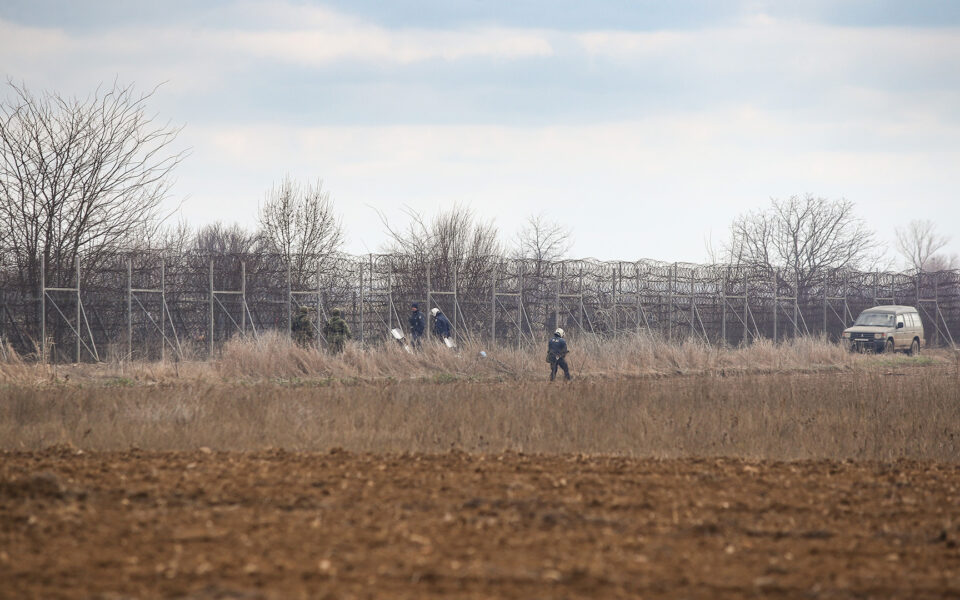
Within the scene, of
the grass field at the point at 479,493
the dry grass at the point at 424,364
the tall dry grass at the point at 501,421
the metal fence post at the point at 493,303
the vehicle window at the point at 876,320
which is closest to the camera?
the grass field at the point at 479,493

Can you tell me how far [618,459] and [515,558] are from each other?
433cm

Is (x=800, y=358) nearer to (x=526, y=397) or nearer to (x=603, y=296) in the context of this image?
(x=603, y=296)

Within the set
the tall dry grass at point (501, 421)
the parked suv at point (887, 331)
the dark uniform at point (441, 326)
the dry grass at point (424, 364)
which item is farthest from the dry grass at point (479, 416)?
the parked suv at point (887, 331)

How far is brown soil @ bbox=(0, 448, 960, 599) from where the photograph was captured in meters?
5.25

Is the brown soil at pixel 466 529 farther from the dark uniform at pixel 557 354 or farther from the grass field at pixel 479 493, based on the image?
the dark uniform at pixel 557 354

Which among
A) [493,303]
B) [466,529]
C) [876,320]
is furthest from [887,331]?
[466,529]

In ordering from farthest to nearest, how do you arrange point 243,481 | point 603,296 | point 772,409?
point 603,296, point 772,409, point 243,481

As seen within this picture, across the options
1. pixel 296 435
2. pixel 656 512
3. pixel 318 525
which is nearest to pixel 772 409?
pixel 296 435

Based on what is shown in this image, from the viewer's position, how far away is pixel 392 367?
2181 centimetres

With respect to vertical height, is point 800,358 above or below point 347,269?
below

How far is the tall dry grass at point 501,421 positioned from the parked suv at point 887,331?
62.7 feet

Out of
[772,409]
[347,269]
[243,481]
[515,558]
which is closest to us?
[515,558]

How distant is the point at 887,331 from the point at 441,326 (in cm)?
1741

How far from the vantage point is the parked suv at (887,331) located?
34.4 m
